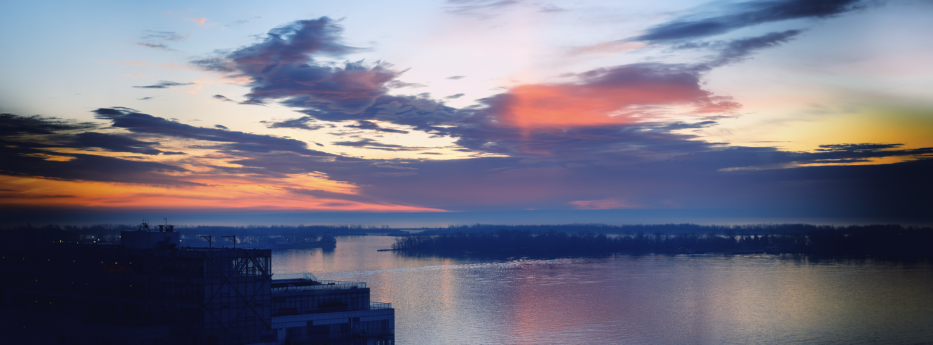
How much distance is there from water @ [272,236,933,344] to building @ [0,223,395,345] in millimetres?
18684

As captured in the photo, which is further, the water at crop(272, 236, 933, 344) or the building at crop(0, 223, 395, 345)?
the water at crop(272, 236, 933, 344)

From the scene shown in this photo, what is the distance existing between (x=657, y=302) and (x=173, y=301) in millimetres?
65020

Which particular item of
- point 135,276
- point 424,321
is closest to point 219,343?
point 135,276

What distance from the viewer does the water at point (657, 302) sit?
66125 millimetres

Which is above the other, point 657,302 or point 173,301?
point 173,301

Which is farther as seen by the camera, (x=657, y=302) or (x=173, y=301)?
(x=657, y=302)

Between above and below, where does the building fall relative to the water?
above

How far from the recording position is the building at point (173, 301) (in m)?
38.8

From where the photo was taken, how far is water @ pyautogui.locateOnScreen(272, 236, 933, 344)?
66125 millimetres

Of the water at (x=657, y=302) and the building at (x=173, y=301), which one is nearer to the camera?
the building at (x=173, y=301)

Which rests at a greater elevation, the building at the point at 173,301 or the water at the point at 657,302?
the building at the point at 173,301

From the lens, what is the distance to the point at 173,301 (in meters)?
39.7

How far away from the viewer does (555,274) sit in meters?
128

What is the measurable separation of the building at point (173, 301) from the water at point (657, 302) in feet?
61.3
